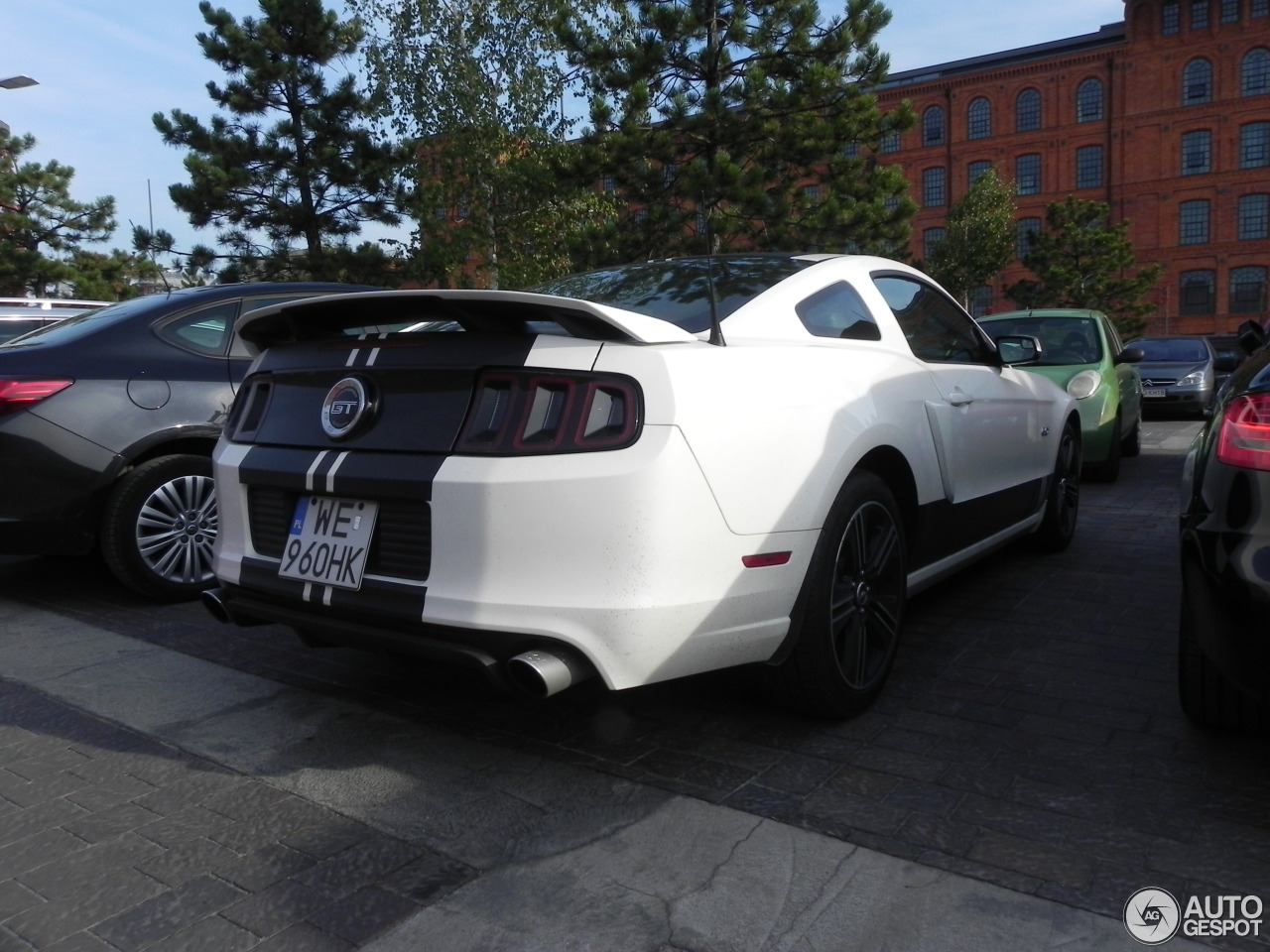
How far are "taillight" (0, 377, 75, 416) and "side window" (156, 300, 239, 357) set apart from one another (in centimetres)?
61

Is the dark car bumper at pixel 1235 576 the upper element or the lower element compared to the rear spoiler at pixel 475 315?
lower

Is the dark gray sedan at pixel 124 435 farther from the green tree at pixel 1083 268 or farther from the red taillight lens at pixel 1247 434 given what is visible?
the green tree at pixel 1083 268

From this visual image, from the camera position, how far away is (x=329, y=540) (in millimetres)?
2900

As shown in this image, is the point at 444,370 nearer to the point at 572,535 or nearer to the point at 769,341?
the point at 572,535

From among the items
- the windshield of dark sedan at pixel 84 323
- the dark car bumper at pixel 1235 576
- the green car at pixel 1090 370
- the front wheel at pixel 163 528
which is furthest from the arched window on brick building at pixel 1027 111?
the dark car bumper at pixel 1235 576

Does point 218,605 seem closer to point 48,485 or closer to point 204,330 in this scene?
point 48,485

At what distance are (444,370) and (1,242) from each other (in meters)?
34.0

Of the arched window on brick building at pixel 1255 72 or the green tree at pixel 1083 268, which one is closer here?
the green tree at pixel 1083 268

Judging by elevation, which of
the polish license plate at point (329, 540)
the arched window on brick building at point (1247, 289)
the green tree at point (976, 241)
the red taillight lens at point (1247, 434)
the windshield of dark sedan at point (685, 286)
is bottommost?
the polish license plate at point (329, 540)

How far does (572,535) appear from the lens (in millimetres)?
2545

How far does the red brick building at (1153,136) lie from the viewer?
167 ft

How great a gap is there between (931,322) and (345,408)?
99.7 inches

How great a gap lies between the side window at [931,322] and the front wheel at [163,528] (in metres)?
3.20

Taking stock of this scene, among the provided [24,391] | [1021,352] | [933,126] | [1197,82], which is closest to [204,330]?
[24,391]
